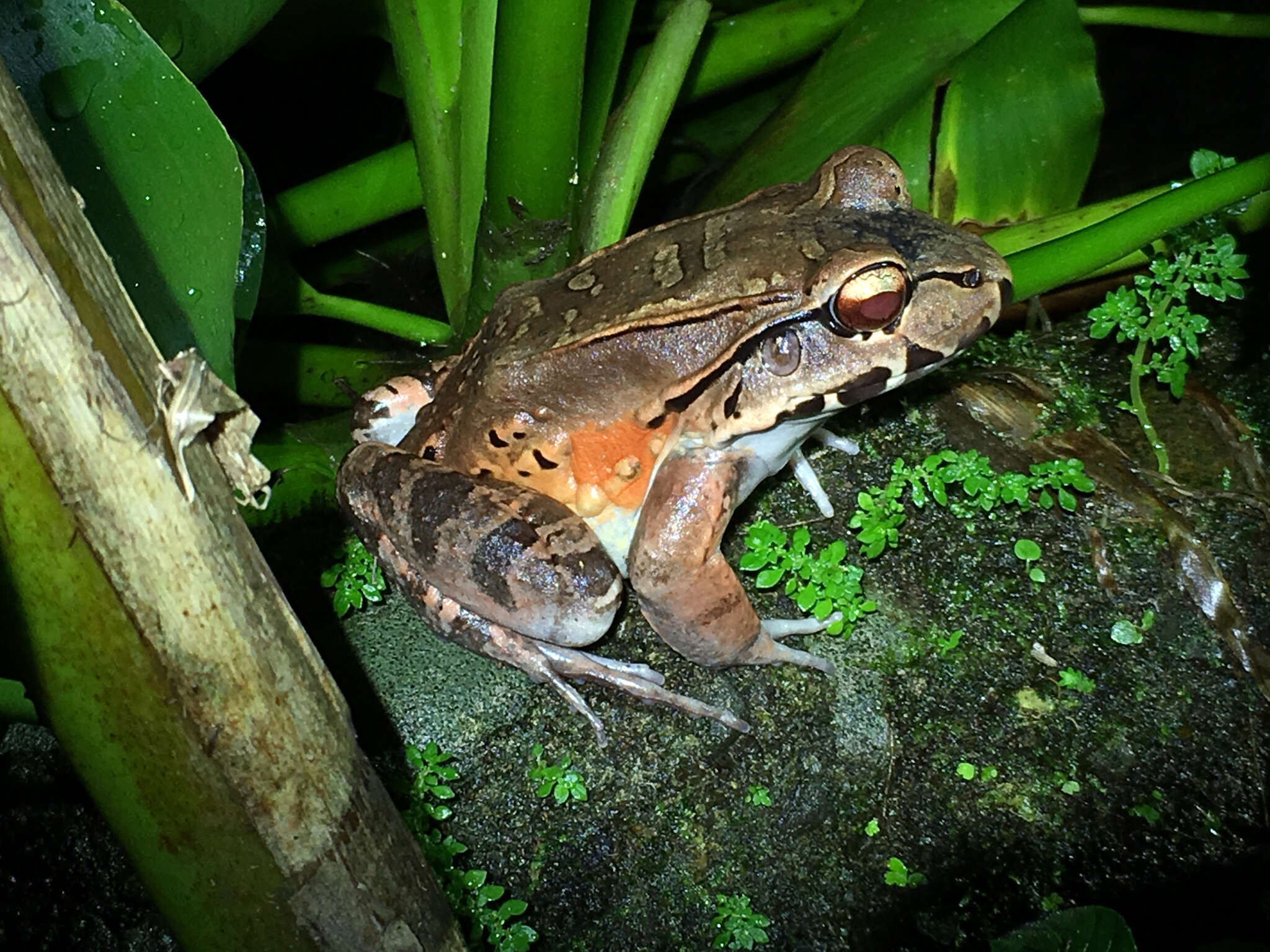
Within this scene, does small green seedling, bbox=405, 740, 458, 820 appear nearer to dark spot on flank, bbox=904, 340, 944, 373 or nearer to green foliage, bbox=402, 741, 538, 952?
green foliage, bbox=402, 741, 538, 952

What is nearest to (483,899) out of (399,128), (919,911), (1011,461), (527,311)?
(919,911)

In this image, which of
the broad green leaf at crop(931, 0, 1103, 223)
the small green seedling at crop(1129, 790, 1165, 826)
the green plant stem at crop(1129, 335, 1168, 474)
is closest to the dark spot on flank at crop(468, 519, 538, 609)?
the small green seedling at crop(1129, 790, 1165, 826)

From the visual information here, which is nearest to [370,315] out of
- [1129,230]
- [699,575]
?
[699,575]

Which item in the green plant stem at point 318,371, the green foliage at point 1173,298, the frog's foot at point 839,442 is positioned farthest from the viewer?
the green plant stem at point 318,371

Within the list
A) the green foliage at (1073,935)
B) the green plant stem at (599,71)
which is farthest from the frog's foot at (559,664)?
the green plant stem at (599,71)

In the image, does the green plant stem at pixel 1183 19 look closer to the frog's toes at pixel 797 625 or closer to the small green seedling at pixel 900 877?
the frog's toes at pixel 797 625
